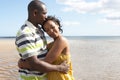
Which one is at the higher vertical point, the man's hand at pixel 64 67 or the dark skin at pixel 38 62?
the dark skin at pixel 38 62

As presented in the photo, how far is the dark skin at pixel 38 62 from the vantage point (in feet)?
13.9

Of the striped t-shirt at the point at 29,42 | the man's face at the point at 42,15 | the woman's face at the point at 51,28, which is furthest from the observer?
the woman's face at the point at 51,28

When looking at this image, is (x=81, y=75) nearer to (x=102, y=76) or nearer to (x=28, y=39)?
(x=102, y=76)

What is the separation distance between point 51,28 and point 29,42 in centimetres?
53

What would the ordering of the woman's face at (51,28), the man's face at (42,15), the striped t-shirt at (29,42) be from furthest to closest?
the woman's face at (51,28) < the man's face at (42,15) < the striped t-shirt at (29,42)

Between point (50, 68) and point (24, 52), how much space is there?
0.43 meters

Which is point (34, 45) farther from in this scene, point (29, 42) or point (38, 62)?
point (38, 62)

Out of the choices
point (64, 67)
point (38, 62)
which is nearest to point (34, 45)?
point (38, 62)

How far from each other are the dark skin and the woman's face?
0.34ft

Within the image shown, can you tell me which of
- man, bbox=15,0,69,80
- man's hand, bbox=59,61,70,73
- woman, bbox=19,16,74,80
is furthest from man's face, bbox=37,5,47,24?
man's hand, bbox=59,61,70,73

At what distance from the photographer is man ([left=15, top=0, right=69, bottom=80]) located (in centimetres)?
420

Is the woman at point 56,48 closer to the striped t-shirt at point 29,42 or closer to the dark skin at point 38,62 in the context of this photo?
the dark skin at point 38,62

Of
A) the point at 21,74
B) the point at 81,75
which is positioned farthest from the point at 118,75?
the point at 21,74

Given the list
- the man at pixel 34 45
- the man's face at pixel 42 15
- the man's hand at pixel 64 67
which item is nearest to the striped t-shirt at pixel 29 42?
the man at pixel 34 45
